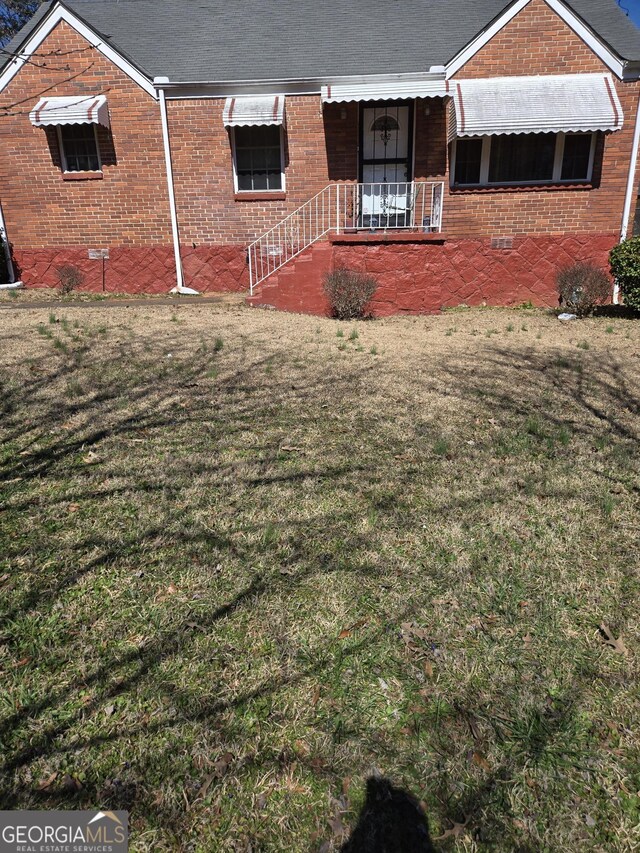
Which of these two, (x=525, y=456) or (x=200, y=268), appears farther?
(x=200, y=268)

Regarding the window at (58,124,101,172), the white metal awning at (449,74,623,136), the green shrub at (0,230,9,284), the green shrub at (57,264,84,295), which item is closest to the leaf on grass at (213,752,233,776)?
the white metal awning at (449,74,623,136)

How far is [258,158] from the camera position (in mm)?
11867

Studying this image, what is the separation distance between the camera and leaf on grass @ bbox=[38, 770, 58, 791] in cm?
177

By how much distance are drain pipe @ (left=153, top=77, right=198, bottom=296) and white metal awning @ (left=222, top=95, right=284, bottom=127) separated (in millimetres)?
1382

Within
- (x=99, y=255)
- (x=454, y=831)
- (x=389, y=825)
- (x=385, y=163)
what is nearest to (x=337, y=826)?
(x=389, y=825)

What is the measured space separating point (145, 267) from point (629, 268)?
959 cm

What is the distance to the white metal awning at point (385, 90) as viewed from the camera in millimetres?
10320

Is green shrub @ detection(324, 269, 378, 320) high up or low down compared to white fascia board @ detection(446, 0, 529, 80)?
down

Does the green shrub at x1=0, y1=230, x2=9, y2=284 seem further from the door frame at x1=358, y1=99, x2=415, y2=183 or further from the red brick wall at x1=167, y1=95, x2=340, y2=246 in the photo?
the door frame at x1=358, y1=99, x2=415, y2=183

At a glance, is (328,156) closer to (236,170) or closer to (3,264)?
(236,170)

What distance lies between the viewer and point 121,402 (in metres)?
5.02

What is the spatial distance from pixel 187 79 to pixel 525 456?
11.1m

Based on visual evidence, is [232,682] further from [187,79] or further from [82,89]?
[82,89]

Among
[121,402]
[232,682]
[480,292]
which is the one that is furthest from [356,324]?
[232,682]
